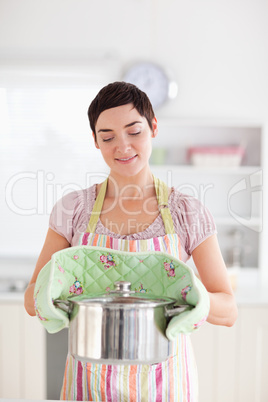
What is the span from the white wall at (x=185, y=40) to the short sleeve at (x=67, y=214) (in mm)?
1877

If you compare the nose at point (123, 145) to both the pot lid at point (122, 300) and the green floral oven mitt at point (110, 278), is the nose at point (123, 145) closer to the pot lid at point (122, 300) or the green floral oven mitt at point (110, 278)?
the green floral oven mitt at point (110, 278)

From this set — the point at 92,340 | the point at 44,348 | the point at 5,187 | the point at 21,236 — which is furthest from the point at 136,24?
the point at 92,340

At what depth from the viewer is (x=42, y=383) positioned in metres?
2.55

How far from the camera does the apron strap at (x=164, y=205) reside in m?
1.13

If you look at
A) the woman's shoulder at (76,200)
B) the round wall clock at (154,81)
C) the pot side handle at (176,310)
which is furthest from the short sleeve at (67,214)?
the round wall clock at (154,81)

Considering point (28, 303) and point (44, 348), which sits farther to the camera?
point (44, 348)

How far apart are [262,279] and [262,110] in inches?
41.8

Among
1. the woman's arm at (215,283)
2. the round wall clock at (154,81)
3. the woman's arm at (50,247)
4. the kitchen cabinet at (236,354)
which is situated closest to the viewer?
the woman's arm at (215,283)

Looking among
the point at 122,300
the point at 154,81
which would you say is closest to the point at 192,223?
the point at 122,300

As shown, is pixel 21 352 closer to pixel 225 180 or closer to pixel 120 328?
pixel 225 180

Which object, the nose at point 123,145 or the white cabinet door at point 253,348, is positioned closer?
the nose at point 123,145

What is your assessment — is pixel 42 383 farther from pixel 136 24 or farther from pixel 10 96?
pixel 136 24

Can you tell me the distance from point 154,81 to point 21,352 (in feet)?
5.77

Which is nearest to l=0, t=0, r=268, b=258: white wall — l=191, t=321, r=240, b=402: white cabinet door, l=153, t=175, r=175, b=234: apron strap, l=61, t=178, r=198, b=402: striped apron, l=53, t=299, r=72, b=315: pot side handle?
l=191, t=321, r=240, b=402: white cabinet door
